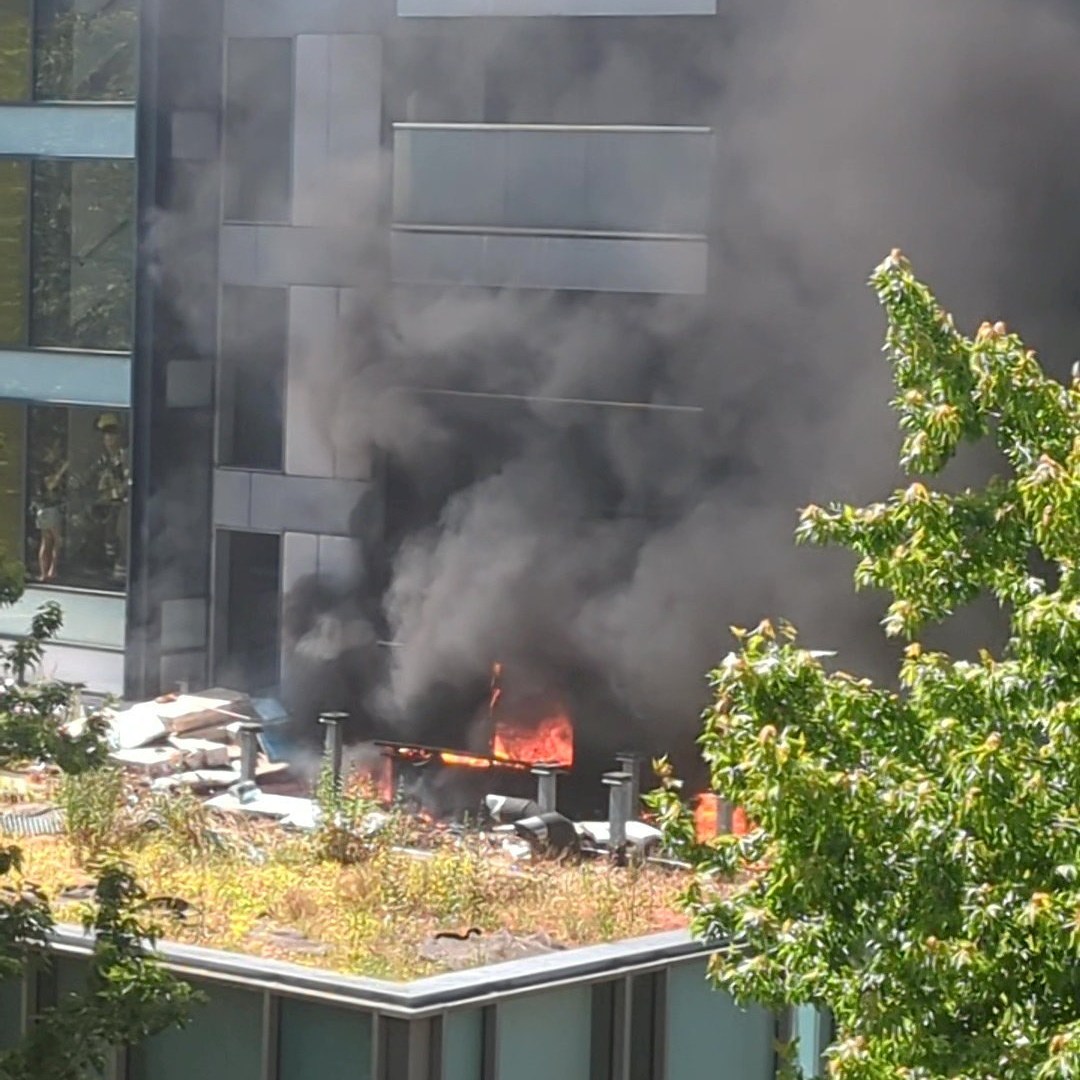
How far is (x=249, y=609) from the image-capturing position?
2419 cm

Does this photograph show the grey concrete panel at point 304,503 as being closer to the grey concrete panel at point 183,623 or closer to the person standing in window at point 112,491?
the grey concrete panel at point 183,623

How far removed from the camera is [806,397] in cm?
2058

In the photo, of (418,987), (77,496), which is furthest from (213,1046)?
(77,496)

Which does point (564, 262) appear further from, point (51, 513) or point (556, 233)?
point (51, 513)

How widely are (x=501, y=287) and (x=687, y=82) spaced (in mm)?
2459

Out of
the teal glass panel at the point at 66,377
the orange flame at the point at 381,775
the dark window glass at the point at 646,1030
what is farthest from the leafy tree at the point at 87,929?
the teal glass panel at the point at 66,377

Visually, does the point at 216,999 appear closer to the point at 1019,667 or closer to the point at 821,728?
the point at 821,728

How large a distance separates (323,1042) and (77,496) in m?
15.4

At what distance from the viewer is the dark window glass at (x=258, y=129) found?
76.1 ft

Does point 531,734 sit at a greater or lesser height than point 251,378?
lesser

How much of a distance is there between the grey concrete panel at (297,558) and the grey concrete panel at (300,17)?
4.85m

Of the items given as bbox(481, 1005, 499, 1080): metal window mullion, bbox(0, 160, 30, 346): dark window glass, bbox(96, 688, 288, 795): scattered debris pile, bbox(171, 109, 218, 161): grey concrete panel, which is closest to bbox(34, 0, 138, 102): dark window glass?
bbox(171, 109, 218, 161): grey concrete panel

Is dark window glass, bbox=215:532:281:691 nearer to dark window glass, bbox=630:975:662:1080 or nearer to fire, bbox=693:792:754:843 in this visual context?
fire, bbox=693:792:754:843

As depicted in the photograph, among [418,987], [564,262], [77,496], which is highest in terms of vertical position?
[564,262]
